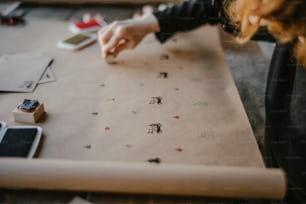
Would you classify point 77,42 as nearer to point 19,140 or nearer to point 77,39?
point 77,39

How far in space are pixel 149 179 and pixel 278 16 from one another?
31 centimetres

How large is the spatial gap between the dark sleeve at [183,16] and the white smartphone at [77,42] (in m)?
0.18

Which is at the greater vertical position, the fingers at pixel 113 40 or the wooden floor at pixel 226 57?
the fingers at pixel 113 40

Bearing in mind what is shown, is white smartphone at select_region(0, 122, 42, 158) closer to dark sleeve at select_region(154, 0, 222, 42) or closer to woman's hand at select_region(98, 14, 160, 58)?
woman's hand at select_region(98, 14, 160, 58)

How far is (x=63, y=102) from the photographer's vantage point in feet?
2.26

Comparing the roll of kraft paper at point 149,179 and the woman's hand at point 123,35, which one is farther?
the woman's hand at point 123,35

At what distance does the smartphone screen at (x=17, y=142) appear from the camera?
0.54 metres

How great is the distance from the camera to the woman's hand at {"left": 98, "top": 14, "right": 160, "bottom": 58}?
2.78ft

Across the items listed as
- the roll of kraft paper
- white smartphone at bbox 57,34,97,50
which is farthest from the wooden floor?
white smartphone at bbox 57,34,97,50

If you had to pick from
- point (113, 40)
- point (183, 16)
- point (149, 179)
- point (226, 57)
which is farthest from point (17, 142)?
point (226, 57)

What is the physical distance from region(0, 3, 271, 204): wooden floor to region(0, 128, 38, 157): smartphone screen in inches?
2.4

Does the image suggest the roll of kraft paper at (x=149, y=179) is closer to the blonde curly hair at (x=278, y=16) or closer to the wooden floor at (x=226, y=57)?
the wooden floor at (x=226, y=57)

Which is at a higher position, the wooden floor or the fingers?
the fingers

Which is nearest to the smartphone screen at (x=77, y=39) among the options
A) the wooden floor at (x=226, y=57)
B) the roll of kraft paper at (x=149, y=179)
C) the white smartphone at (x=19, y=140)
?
the wooden floor at (x=226, y=57)
